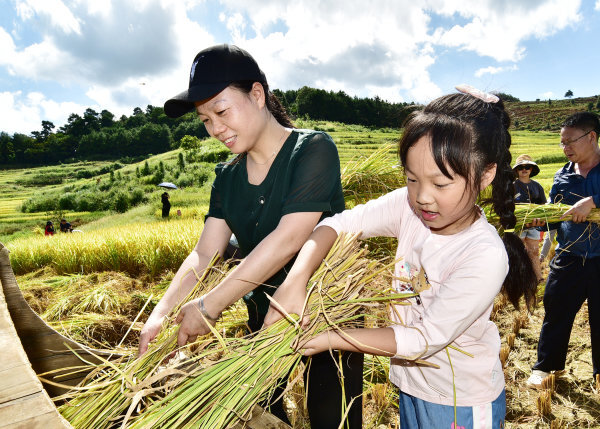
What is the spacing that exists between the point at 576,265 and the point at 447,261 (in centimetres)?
218

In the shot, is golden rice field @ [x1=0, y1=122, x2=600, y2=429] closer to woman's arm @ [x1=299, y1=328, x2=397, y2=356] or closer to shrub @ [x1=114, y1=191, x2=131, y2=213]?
woman's arm @ [x1=299, y1=328, x2=397, y2=356]

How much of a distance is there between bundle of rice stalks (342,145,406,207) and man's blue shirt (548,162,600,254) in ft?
4.21

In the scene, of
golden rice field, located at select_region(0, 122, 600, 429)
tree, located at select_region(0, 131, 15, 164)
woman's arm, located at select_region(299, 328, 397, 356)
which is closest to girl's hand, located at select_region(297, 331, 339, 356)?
woman's arm, located at select_region(299, 328, 397, 356)

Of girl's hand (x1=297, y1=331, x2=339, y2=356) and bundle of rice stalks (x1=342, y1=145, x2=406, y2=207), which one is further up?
bundle of rice stalks (x1=342, y1=145, x2=406, y2=207)

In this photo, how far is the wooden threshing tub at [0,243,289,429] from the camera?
1.63ft

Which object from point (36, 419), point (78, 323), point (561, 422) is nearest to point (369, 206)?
point (36, 419)

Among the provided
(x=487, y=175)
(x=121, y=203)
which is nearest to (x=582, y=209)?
(x=487, y=175)

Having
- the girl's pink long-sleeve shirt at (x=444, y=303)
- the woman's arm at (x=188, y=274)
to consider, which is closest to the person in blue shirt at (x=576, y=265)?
the girl's pink long-sleeve shirt at (x=444, y=303)

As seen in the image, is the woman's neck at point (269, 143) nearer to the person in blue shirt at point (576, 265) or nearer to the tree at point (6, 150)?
the person in blue shirt at point (576, 265)

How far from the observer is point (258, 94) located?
1206 mm

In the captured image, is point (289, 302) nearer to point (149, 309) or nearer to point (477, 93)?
point (477, 93)

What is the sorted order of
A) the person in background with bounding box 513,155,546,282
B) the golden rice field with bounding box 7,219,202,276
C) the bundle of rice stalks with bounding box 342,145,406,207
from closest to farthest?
the bundle of rice stalks with bounding box 342,145,406,207, the person in background with bounding box 513,155,546,282, the golden rice field with bounding box 7,219,202,276

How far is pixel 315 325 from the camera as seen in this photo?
1.00 meters

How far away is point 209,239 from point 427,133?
2.96 ft
